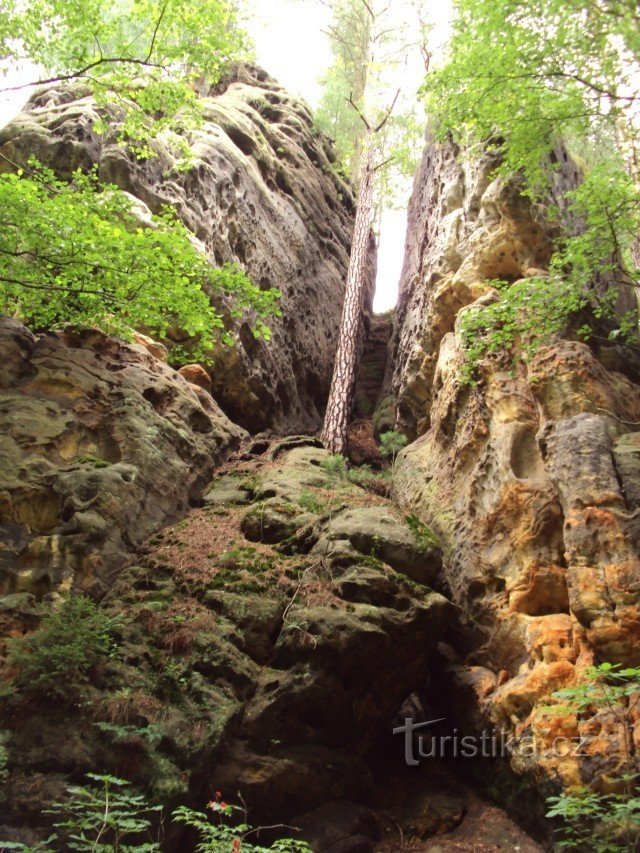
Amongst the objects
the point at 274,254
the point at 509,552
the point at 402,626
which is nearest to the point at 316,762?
the point at 402,626

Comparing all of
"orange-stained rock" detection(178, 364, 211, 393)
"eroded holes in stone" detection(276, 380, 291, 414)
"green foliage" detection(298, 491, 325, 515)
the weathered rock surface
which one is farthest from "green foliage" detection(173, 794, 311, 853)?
"eroded holes in stone" detection(276, 380, 291, 414)

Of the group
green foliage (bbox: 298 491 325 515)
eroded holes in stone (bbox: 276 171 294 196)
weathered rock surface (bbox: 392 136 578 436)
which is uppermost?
eroded holes in stone (bbox: 276 171 294 196)

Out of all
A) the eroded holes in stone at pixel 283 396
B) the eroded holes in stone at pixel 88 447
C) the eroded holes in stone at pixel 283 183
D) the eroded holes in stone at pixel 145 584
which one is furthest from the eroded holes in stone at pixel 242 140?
the eroded holes in stone at pixel 145 584

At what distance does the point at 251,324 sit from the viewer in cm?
1234

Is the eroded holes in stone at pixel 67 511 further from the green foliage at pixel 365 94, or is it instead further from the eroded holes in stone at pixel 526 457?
the green foliage at pixel 365 94

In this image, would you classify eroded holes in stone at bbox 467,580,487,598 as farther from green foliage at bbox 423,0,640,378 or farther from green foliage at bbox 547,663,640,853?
green foliage at bbox 423,0,640,378

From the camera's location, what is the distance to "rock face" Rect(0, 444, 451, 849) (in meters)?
4.38

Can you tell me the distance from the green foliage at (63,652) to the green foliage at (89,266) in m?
4.07

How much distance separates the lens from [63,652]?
182 inches

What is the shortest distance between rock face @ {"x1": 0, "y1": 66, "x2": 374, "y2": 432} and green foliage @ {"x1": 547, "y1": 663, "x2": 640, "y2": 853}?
8.84m

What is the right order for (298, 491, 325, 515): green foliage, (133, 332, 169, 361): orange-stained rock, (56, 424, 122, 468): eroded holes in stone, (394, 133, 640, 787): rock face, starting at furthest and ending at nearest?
(133, 332, 169, 361): orange-stained rock, (298, 491, 325, 515): green foliage, (56, 424, 122, 468): eroded holes in stone, (394, 133, 640, 787): rock face

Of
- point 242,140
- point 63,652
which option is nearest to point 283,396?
point 242,140

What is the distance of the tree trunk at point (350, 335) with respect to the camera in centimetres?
1244

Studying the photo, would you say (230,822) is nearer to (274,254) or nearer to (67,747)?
(67,747)
